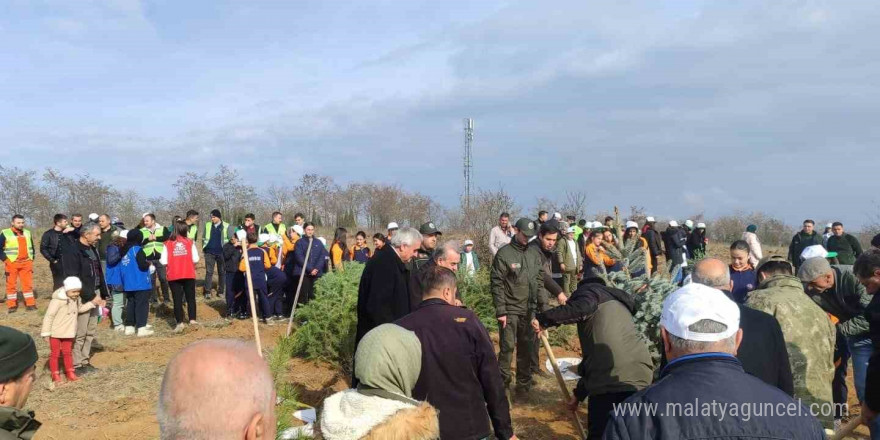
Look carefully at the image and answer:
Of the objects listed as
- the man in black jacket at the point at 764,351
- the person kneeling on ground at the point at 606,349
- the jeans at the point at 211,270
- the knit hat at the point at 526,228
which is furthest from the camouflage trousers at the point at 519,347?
the jeans at the point at 211,270

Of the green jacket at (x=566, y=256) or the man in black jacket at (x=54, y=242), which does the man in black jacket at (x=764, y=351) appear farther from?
the man in black jacket at (x=54, y=242)

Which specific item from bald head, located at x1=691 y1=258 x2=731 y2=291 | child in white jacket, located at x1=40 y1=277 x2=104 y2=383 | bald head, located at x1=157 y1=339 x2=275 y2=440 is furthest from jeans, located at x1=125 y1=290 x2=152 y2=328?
bald head, located at x1=157 y1=339 x2=275 y2=440

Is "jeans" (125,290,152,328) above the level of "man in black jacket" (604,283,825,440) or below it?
below

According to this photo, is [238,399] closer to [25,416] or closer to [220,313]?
[25,416]

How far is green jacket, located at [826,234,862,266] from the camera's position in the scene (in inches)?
475

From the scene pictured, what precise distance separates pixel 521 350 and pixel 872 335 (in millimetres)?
3979

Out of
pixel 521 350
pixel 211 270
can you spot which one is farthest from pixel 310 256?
pixel 521 350

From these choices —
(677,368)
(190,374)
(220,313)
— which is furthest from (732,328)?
(220,313)

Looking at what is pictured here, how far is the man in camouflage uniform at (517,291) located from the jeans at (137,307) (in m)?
6.43

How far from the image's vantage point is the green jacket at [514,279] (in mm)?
7008

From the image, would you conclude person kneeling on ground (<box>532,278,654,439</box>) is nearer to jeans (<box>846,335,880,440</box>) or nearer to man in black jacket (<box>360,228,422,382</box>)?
man in black jacket (<box>360,228,422,382</box>)

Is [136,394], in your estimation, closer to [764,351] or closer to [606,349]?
[606,349]

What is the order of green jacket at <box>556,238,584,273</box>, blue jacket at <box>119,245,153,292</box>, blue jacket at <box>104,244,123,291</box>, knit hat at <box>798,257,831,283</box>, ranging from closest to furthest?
1. knit hat at <box>798,257,831,283</box>
2. blue jacket at <box>119,245,153,292</box>
3. blue jacket at <box>104,244,123,291</box>
4. green jacket at <box>556,238,584,273</box>

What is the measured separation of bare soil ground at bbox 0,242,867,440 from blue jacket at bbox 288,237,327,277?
4.78 ft
